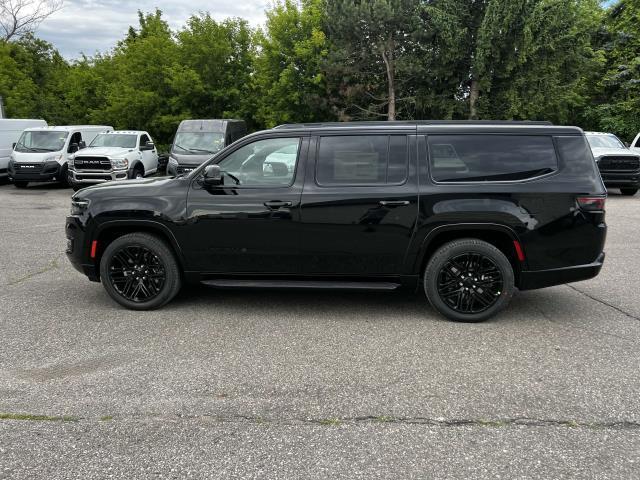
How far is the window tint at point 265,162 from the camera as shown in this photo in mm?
5148

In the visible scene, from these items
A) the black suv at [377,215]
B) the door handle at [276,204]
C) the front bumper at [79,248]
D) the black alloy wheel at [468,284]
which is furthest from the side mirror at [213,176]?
the black alloy wheel at [468,284]

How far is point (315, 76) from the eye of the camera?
24.8 meters

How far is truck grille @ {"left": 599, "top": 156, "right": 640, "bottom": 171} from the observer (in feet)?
52.0

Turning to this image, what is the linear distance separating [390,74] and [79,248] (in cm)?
2156

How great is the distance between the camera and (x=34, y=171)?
683 inches

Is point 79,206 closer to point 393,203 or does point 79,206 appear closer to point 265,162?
point 265,162

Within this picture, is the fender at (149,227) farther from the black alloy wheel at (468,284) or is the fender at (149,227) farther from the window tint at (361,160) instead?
the black alloy wheel at (468,284)

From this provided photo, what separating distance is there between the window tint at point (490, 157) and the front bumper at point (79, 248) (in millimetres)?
3498

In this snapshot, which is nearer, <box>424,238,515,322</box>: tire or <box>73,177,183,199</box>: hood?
<box>424,238,515,322</box>: tire

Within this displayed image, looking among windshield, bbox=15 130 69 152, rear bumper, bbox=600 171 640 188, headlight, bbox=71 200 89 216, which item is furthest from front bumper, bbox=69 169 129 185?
rear bumper, bbox=600 171 640 188

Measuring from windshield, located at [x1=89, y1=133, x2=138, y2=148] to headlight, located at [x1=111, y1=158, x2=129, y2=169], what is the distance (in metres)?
1.24

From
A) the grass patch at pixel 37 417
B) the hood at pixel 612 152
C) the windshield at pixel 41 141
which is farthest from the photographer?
the windshield at pixel 41 141

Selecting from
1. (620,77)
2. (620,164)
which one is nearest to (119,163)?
(620,164)

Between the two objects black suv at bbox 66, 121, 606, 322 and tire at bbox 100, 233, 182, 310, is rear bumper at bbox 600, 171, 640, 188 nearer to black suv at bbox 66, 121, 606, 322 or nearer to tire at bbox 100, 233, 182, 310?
black suv at bbox 66, 121, 606, 322
